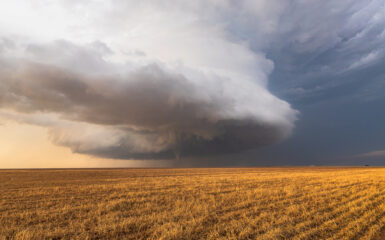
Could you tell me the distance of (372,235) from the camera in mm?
8562

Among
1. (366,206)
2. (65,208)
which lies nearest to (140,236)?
(65,208)

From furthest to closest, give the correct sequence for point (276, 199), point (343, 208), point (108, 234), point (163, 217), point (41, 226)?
point (276, 199), point (343, 208), point (163, 217), point (41, 226), point (108, 234)

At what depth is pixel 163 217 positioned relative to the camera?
38.1 ft

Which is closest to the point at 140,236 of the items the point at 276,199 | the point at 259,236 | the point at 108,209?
the point at 259,236

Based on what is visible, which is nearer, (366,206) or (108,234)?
(108,234)

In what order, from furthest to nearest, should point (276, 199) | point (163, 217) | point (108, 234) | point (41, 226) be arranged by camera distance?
point (276, 199), point (163, 217), point (41, 226), point (108, 234)

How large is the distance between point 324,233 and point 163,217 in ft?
23.9

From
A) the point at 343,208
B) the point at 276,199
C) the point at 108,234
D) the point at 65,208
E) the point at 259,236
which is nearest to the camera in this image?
the point at 259,236

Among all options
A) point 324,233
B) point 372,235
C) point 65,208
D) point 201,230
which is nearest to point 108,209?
point 65,208

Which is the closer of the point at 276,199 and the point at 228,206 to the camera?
the point at 228,206

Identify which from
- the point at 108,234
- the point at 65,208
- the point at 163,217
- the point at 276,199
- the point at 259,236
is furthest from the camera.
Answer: the point at 276,199

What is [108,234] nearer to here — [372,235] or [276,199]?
[372,235]

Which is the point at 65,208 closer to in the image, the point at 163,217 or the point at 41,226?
the point at 41,226

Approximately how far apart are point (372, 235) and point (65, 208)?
51.7 ft
